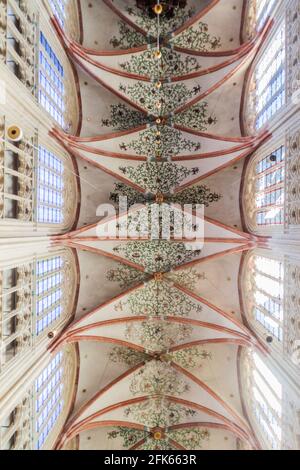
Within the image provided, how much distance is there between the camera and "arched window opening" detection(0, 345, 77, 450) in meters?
10.6

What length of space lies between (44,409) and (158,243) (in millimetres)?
8682

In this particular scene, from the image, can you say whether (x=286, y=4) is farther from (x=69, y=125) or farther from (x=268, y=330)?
(x=268, y=330)

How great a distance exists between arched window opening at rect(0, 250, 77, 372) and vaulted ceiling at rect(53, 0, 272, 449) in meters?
1.21

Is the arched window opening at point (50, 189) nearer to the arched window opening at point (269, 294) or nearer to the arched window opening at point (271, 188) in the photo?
the arched window opening at point (271, 188)

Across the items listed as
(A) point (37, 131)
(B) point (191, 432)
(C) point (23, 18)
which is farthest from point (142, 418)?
(C) point (23, 18)

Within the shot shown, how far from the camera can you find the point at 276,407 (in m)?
12.6

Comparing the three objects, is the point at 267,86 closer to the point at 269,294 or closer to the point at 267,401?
the point at 269,294

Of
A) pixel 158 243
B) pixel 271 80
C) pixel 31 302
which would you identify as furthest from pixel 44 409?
pixel 271 80

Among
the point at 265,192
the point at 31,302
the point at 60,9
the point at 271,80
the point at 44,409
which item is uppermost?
the point at 60,9

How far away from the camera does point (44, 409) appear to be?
13.3 m

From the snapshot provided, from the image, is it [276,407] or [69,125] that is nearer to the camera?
[276,407]

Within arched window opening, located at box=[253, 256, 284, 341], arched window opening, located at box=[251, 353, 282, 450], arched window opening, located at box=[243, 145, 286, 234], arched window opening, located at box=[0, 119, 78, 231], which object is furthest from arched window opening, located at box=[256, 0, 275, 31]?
arched window opening, located at box=[251, 353, 282, 450]

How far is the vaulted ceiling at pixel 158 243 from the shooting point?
15391 millimetres

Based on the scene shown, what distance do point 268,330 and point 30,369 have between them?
905 centimetres
